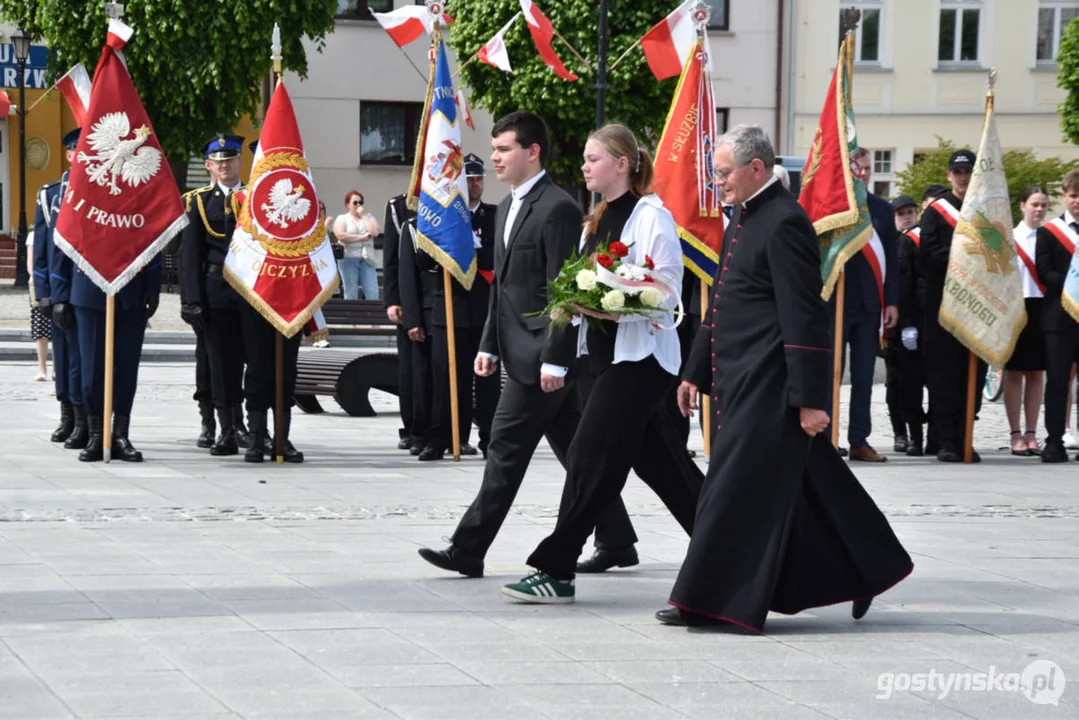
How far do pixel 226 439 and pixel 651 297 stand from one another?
569 centimetres

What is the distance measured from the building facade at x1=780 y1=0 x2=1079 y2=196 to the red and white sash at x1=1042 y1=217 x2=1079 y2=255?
2753 cm

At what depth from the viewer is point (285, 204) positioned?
38.0 ft

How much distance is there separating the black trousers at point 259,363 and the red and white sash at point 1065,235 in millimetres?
5483

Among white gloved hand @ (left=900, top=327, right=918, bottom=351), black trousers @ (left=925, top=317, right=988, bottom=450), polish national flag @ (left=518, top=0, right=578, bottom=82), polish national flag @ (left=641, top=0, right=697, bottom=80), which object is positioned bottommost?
black trousers @ (left=925, top=317, right=988, bottom=450)

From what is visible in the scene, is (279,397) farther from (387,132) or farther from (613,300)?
(387,132)

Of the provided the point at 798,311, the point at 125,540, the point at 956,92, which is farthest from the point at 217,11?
the point at 798,311

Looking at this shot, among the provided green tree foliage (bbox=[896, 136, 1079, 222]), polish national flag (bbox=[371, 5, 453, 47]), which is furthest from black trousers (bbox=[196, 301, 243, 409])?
green tree foliage (bbox=[896, 136, 1079, 222])

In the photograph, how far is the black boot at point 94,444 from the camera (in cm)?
1110

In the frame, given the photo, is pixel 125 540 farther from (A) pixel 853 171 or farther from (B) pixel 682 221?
(A) pixel 853 171

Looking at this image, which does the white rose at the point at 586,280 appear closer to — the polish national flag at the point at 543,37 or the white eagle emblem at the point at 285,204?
the white eagle emblem at the point at 285,204

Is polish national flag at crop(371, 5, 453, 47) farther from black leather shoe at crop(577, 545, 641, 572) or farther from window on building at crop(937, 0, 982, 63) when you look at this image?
window on building at crop(937, 0, 982, 63)

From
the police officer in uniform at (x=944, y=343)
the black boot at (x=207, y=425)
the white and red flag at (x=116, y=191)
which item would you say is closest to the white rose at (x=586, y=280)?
the white and red flag at (x=116, y=191)

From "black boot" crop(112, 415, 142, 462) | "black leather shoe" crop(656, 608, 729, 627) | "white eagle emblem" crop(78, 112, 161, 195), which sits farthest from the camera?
"white eagle emblem" crop(78, 112, 161, 195)

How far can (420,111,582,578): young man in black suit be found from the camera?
23.2 ft
